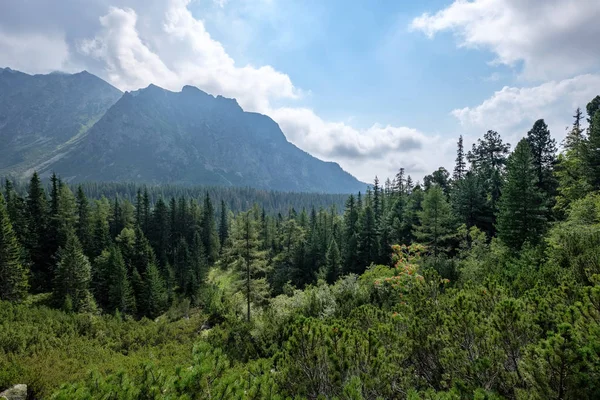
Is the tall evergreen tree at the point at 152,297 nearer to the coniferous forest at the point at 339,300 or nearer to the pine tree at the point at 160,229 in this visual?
the coniferous forest at the point at 339,300

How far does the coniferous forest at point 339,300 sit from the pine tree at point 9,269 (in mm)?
128

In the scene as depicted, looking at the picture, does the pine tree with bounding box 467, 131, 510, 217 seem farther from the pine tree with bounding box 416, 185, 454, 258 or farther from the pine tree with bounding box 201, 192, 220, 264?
the pine tree with bounding box 201, 192, 220, 264

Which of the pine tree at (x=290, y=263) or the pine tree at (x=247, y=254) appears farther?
the pine tree at (x=290, y=263)

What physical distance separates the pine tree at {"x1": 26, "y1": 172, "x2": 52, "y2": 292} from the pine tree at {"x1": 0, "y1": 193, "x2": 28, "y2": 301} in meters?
7.39

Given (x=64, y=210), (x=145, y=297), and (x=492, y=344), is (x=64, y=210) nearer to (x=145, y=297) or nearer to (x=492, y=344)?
(x=145, y=297)

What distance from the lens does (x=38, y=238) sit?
4303 cm

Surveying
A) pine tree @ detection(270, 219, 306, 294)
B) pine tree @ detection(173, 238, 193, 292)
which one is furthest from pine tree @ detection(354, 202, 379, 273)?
pine tree @ detection(173, 238, 193, 292)

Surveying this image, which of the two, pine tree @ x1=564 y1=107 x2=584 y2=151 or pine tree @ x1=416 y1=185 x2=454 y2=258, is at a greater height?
pine tree @ x1=564 y1=107 x2=584 y2=151

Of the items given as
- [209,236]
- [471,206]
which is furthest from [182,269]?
[471,206]

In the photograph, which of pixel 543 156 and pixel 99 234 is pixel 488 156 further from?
pixel 99 234

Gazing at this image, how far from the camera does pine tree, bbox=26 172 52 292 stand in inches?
1575

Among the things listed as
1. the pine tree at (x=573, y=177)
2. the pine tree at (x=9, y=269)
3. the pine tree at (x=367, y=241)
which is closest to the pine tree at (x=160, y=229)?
the pine tree at (x=9, y=269)

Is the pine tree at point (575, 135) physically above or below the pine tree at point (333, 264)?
above

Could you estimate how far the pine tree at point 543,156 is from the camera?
123 ft
